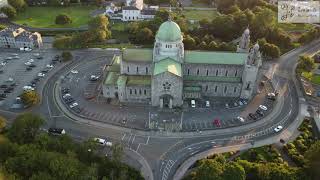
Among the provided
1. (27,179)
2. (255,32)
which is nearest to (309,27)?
(255,32)

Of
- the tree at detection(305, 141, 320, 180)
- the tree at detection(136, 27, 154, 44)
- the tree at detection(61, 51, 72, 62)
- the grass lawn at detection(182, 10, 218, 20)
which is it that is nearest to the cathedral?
the tree at detection(61, 51, 72, 62)

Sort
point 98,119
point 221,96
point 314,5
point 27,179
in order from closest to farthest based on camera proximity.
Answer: point 27,179 → point 98,119 → point 221,96 → point 314,5

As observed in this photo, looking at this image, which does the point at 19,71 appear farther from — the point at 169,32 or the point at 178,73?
the point at 178,73

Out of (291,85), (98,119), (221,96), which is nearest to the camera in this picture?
(98,119)

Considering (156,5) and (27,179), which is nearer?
(27,179)

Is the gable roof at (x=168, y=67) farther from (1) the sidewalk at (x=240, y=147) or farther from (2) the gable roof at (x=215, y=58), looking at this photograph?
(1) the sidewalk at (x=240, y=147)

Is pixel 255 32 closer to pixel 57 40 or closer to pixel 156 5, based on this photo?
pixel 156 5

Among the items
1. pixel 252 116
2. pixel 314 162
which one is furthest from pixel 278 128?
pixel 314 162
